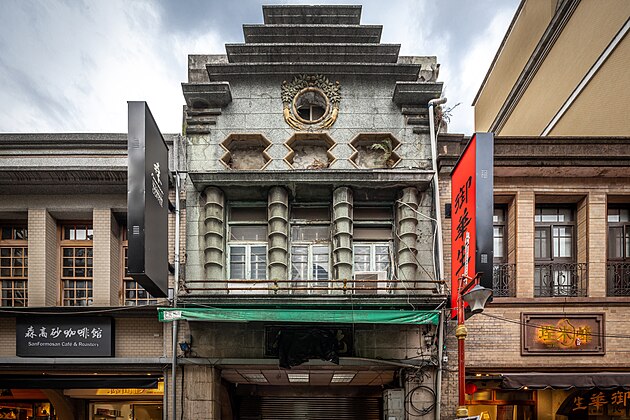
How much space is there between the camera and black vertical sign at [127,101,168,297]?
9.03 meters

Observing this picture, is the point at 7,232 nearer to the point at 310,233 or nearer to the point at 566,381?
the point at 310,233

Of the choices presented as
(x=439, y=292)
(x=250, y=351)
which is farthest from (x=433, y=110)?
(x=250, y=351)

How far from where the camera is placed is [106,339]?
36.8 feet

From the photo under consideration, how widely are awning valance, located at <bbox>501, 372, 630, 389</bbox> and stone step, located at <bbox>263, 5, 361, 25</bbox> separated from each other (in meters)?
10.7

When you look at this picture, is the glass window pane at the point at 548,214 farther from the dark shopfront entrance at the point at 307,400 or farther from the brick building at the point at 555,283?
the dark shopfront entrance at the point at 307,400

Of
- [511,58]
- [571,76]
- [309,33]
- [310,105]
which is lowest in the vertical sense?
[310,105]

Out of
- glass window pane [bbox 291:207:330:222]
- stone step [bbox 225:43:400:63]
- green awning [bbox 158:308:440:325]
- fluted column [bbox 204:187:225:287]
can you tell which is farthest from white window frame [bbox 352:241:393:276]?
stone step [bbox 225:43:400:63]

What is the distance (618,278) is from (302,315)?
8642 millimetres

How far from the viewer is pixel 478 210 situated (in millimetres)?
9086

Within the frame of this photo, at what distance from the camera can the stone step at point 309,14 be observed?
41.8 feet

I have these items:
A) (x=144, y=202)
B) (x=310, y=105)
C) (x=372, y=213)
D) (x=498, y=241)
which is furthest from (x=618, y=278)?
(x=144, y=202)

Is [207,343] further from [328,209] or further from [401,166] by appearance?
[401,166]

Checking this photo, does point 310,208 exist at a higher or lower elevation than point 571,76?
lower

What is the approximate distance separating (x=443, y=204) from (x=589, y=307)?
447 cm
